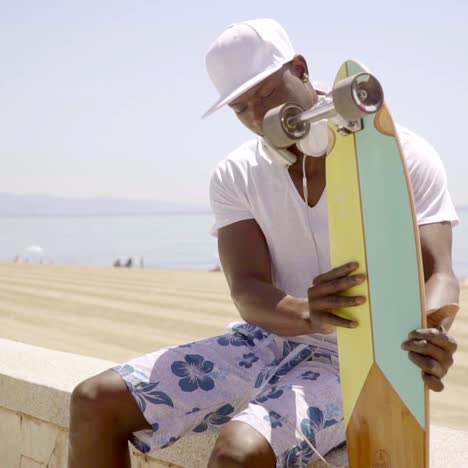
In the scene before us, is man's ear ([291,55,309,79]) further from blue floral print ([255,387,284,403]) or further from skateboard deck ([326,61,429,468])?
blue floral print ([255,387,284,403])

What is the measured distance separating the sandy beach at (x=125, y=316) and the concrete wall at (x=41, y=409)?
1117mm

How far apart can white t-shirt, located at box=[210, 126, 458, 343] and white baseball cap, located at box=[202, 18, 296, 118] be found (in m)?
0.21

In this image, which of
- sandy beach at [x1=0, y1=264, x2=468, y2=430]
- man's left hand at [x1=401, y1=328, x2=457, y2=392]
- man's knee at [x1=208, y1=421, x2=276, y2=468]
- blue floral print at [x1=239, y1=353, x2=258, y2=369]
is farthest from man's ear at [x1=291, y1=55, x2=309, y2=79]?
sandy beach at [x1=0, y1=264, x2=468, y2=430]

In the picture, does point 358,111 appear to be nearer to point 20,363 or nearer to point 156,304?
point 20,363

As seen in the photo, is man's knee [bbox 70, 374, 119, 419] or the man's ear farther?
the man's ear

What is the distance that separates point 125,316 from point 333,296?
438cm

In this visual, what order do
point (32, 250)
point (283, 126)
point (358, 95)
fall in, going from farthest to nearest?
1. point (32, 250)
2. point (283, 126)
3. point (358, 95)

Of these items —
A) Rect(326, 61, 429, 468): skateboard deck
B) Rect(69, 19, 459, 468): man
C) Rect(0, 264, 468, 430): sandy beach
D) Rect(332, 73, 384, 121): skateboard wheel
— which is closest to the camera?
Rect(332, 73, 384, 121): skateboard wheel

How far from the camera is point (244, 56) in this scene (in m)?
2.55

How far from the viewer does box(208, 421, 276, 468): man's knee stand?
2051mm

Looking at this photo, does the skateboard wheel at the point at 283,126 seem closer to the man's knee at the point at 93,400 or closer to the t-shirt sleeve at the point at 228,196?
the t-shirt sleeve at the point at 228,196

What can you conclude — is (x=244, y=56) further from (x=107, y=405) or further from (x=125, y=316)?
(x=125, y=316)

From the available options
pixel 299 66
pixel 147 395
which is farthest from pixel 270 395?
pixel 299 66

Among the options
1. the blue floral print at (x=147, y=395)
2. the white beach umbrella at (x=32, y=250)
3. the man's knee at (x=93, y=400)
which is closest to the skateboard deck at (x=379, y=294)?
the blue floral print at (x=147, y=395)
